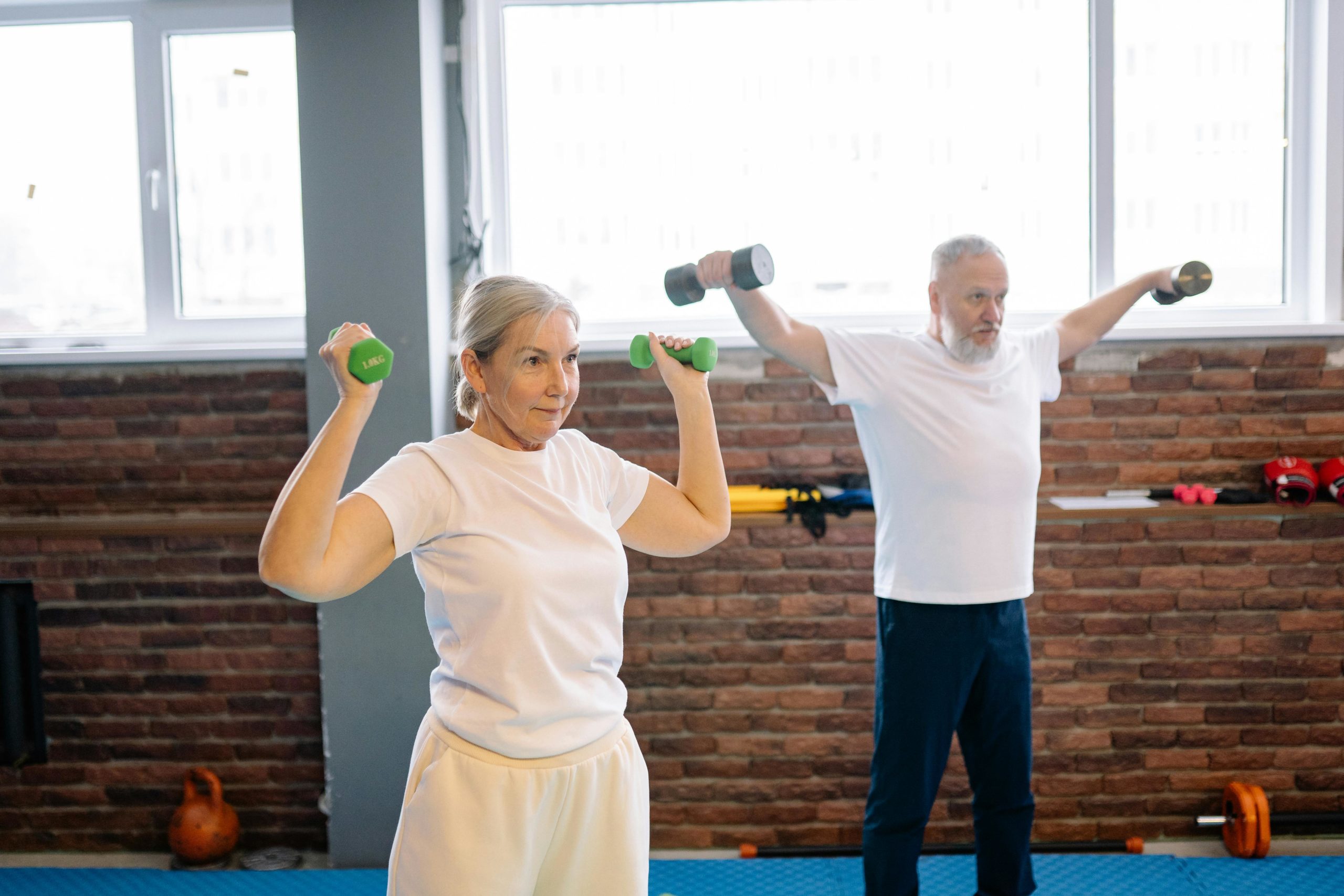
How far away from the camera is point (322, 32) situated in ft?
9.38

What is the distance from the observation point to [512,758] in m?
1.40

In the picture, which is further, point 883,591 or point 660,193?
point 660,193

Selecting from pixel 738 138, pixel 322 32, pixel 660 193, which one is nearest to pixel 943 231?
pixel 738 138

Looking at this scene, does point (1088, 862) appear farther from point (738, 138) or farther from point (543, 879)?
point (738, 138)

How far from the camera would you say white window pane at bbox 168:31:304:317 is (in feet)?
11.1

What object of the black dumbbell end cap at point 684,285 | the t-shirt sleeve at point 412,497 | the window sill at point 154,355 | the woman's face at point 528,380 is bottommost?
the t-shirt sleeve at point 412,497

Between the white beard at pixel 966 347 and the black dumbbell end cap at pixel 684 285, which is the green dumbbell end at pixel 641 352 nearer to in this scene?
the black dumbbell end cap at pixel 684 285

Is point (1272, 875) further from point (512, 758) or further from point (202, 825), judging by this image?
point (202, 825)

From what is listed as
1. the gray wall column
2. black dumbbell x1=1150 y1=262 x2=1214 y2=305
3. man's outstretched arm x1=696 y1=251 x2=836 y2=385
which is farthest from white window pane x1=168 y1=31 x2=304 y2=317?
black dumbbell x1=1150 y1=262 x2=1214 y2=305

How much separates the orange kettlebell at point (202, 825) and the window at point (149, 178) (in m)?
1.45

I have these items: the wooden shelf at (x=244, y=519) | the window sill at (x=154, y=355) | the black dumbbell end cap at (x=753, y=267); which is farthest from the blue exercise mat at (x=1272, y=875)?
the window sill at (x=154, y=355)

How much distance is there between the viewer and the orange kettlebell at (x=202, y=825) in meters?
3.12

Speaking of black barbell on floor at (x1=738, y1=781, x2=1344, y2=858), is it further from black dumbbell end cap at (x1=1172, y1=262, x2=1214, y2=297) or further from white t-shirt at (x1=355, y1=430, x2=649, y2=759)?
white t-shirt at (x1=355, y1=430, x2=649, y2=759)

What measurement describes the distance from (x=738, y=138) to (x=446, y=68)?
0.98 m
